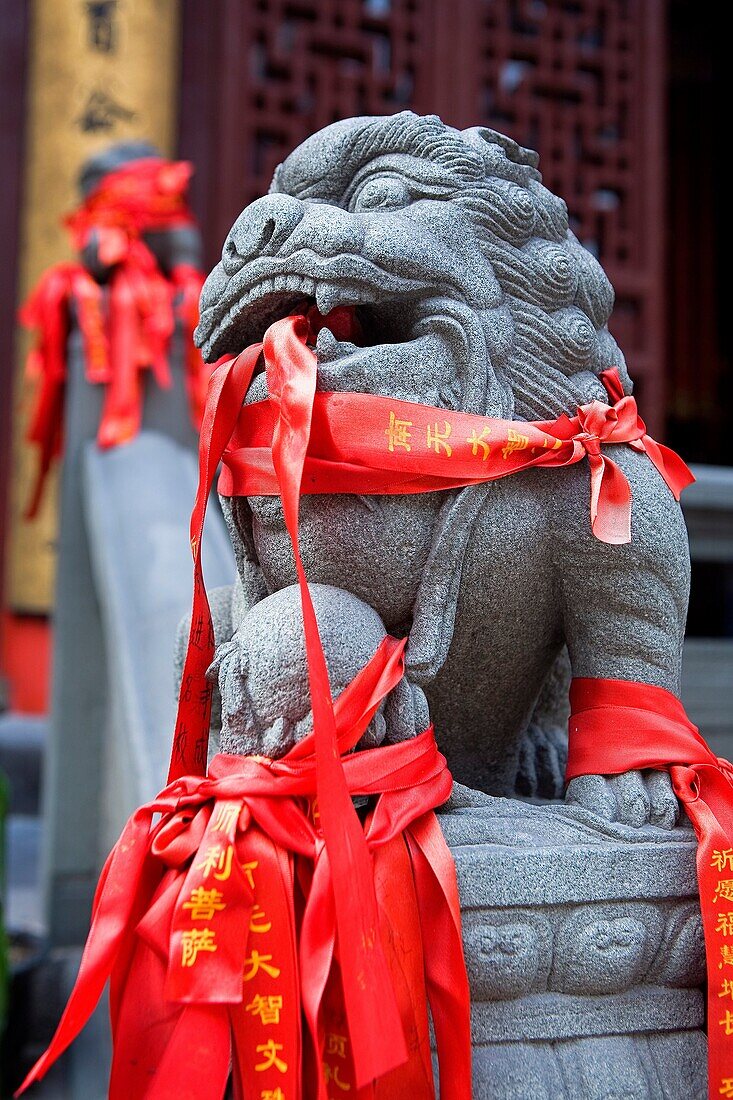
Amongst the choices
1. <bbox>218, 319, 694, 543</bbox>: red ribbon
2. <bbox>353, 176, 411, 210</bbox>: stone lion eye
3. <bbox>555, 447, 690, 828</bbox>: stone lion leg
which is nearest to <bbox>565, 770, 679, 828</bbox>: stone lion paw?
<bbox>555, 447, 690, 828</bbox>: stone lion leg

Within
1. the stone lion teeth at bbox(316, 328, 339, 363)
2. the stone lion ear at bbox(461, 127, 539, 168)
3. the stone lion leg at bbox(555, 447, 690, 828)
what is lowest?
the stone lion leg at bbox(555, 447, 690, 828)

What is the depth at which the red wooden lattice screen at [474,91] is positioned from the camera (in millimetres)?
4367

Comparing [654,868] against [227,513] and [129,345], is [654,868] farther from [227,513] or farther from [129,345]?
[129,345]

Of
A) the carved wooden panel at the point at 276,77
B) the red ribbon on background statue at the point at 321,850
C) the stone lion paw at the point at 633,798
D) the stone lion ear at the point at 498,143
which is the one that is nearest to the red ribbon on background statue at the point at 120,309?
the carved wooden panel at the point at 276,77

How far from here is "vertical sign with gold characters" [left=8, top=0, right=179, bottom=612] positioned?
448 cm

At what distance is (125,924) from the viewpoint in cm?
122

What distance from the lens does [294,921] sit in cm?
117

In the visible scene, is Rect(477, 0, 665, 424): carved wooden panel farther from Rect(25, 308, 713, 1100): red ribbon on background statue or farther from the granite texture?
Rect(25, 308, 713, 1100): red ribbon on background statue

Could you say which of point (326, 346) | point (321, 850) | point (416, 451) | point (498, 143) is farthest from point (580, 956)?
point (498, 143)

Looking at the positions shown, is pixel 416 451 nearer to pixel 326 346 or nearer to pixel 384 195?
pixel 326 346

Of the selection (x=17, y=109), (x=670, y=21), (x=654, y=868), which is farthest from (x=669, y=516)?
(x=670, y=21)

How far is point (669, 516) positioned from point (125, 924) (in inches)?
33.3

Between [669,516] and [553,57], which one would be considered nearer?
[669,516]

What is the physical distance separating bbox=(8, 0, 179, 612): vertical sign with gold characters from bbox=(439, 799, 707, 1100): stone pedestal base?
355 centimetres
